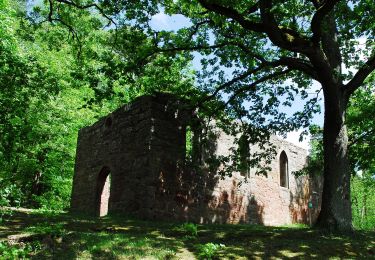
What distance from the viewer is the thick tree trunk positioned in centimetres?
919

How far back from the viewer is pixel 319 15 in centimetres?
855

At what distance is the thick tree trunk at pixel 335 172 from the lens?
9.19m

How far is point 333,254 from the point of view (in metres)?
6.95

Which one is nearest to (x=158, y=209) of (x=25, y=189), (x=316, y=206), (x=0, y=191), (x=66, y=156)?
(x=0, y=191)

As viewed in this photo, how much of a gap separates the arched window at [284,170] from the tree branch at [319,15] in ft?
32.4

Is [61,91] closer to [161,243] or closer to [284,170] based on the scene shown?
[284,170]

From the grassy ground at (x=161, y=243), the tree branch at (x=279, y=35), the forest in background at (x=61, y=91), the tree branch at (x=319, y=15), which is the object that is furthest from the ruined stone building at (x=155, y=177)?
the tree branch at (x=319, y=15)

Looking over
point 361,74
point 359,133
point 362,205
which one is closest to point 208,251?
point 361,74

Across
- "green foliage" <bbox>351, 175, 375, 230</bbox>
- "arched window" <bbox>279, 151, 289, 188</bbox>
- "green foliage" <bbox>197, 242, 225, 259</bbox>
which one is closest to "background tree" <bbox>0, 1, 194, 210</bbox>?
"green foliage" <bbox>197, 242, 225, 259</bbox>

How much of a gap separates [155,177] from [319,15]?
6.10m

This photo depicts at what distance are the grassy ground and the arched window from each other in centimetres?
905

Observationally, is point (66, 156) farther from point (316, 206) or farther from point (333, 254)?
point (333, 254)

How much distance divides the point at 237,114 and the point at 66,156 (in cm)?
1093

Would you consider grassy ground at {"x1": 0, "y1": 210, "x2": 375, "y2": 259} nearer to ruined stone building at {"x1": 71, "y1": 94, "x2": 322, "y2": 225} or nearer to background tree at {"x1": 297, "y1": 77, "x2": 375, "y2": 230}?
ruined stone building at {"x1": 71, "y1": 94, "x2": 322, "y2": 225}
